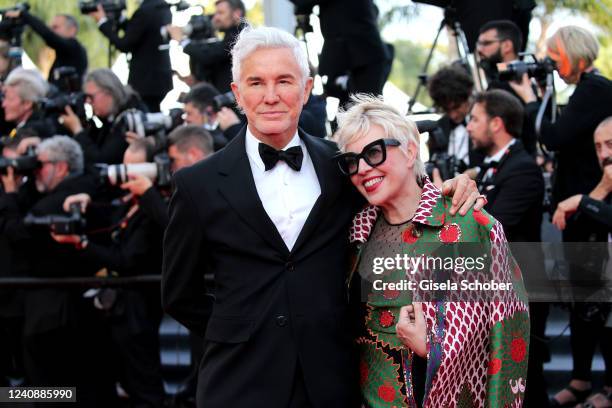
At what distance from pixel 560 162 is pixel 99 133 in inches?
133

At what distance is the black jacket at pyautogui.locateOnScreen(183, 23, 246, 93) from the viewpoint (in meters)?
7.70

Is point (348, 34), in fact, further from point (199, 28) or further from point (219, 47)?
point (199, 28)

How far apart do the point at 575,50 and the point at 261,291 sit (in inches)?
116

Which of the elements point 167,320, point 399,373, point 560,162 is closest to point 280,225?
point 399,373

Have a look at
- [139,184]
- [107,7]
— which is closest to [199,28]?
[107,7]

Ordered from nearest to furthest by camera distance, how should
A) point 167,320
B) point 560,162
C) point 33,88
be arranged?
point 560,162
point 167,320
point 33,88

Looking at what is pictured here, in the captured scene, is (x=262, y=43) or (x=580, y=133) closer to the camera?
(x=262, y=43)

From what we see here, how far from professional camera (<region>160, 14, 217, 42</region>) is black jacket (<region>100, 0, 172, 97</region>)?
46cm

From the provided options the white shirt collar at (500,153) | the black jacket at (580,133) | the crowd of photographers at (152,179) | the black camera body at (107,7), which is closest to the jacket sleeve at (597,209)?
the crowd of photographers at (152,179)

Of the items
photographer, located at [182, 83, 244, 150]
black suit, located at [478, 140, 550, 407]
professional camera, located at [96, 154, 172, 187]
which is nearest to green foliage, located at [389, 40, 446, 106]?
photographer, located at [182, 83, 244, 150]

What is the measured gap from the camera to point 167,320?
279 inches

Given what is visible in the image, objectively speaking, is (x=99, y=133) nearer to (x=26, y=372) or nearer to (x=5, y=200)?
(x=5, y=200)

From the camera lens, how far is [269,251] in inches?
131

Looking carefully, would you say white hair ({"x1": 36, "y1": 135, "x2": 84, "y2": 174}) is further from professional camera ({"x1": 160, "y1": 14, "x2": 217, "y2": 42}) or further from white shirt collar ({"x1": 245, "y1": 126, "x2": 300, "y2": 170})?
white shirt collar ({"x1": 245, "y1": 126, "x2": 300, "y2": 170})
